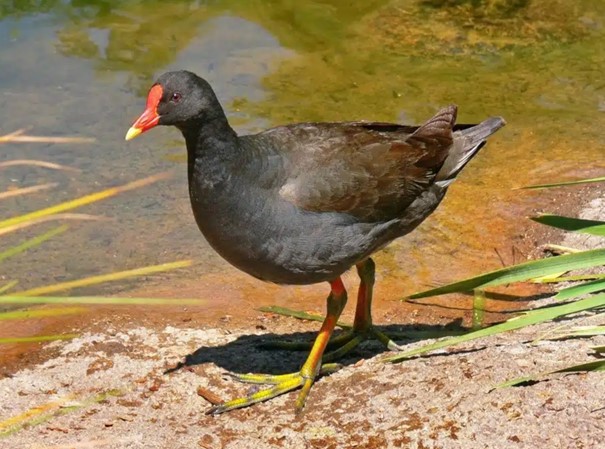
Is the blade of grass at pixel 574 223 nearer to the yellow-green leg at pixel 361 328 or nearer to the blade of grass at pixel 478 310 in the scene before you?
the blade of grass at pixel 478 310

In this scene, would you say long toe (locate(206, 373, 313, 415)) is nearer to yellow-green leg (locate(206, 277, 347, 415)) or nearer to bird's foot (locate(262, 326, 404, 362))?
yellow-green leg (locate(206, 277, 347, 415))

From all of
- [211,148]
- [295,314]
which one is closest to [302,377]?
[295,314]

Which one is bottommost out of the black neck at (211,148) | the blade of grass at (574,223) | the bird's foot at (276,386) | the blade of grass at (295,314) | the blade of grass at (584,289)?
the blade of grass at (295,314)

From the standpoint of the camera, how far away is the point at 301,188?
459 centimetres

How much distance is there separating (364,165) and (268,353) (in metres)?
1.13

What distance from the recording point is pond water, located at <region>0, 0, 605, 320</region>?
19.9 feet

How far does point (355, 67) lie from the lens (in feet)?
27.5

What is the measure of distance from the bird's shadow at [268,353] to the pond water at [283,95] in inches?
20.1

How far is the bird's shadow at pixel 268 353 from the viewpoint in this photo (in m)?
4.93

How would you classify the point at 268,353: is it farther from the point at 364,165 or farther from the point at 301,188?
the point at 364,165

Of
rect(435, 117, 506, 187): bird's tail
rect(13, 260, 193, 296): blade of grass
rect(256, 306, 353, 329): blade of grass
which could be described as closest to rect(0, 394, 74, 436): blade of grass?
rect(13, 260, 193, 296): blade of grass

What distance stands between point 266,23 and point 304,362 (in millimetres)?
4689

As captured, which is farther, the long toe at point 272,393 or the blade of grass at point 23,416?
the long toe at point 272,393

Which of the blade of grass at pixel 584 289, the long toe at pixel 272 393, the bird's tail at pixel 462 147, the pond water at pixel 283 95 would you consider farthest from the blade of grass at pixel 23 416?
the bird's tail at pixel 462 147
